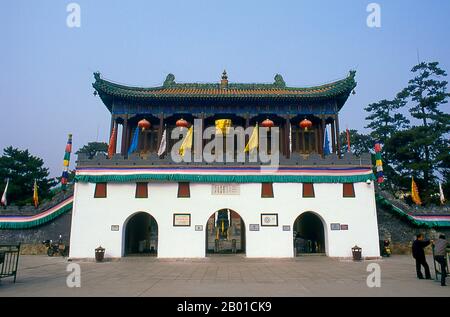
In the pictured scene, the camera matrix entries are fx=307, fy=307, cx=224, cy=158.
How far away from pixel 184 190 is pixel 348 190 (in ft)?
29.2

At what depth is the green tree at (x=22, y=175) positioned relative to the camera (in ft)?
90.6

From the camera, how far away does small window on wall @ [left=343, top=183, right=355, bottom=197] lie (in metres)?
16.6

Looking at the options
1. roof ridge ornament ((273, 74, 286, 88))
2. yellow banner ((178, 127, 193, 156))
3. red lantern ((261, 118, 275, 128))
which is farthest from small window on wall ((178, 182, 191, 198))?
roof ridge ornament ((273, 74, 286, 88))

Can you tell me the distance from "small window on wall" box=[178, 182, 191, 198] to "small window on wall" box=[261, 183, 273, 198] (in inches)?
157

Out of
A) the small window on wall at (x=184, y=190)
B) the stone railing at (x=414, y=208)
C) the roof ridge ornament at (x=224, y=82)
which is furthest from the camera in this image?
the roof ridge ornament at (x=224, y=82)

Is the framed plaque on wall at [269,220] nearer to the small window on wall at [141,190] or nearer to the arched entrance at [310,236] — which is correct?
the arched entrance at [310,236]

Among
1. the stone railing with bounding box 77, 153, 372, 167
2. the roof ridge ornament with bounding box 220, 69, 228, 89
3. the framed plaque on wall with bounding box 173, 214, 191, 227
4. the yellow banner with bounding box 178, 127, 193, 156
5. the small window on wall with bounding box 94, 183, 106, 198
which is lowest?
the framed plaque on wall with bounding box 173, 214, 191, 227

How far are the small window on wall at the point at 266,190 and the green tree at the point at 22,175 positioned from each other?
844 inches

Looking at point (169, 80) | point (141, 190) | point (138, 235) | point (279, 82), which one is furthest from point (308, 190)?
point (169, 80)

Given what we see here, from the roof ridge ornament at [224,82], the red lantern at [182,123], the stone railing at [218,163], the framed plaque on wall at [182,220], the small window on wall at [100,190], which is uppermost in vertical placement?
the roof ridge ornament at [224,82]

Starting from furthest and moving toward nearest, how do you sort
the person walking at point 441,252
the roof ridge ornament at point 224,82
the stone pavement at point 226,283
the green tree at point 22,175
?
the green tree at point 22,175 < the roof ridge ornament at point 224,82 < the person walking at point 441,252 < the stone pavement at point 226,283

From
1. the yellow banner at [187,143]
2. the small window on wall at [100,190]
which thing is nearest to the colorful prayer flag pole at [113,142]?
the small window on wall at [100,190]

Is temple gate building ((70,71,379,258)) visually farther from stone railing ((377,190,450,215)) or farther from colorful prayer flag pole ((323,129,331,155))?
stone railing ((377,190,450,215))

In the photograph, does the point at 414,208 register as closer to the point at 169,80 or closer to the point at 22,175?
the point at 169,80
